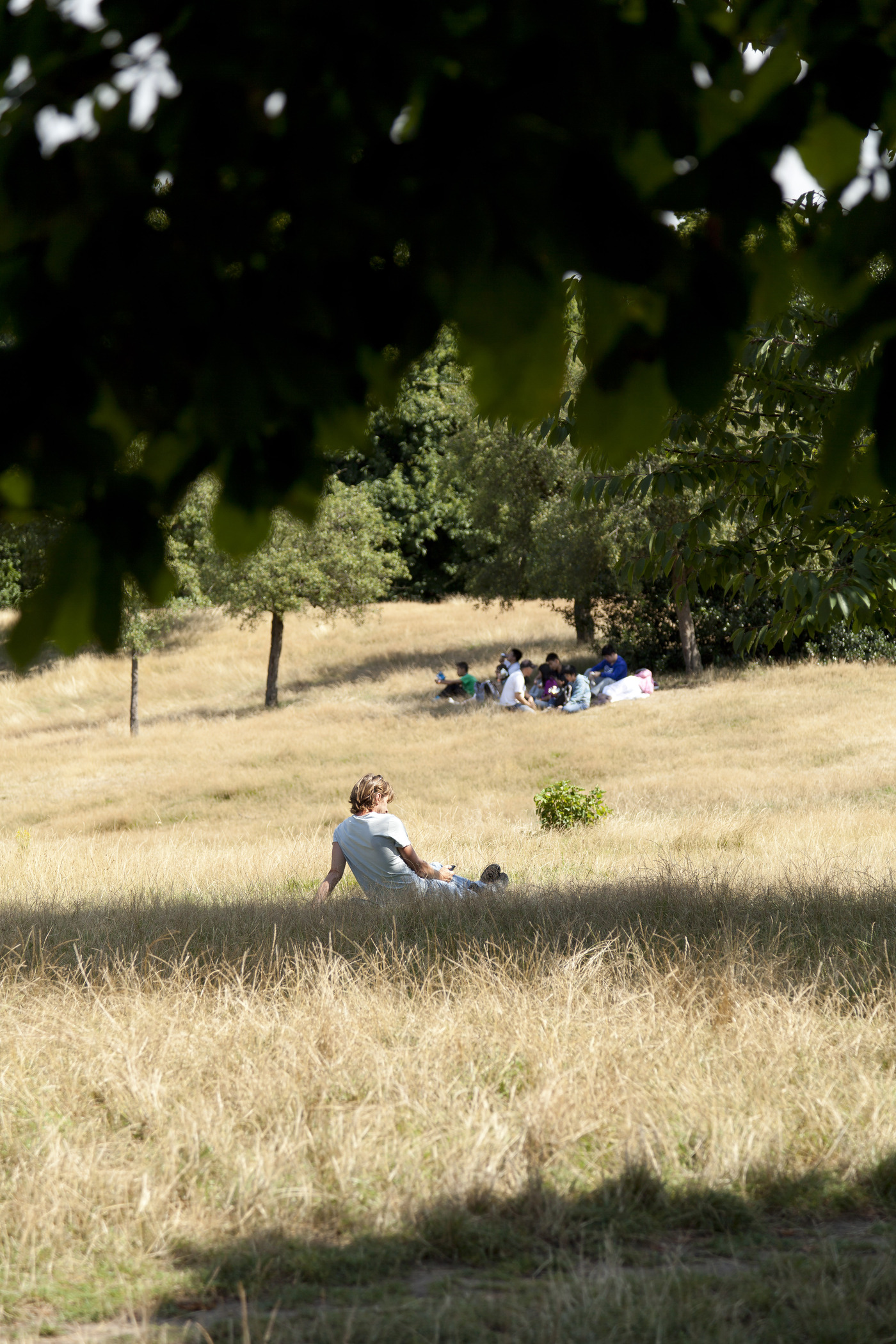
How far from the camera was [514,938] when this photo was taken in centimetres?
587

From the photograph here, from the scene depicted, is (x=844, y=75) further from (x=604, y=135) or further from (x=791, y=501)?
(x=791, y=501)

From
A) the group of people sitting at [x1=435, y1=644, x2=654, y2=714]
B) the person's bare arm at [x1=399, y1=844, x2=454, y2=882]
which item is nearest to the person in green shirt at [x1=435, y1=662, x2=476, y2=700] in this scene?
the group of people sitting at [x1=435, y1=644, x2=654, y2=714]

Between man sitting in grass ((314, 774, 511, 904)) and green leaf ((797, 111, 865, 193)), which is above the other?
green leaf ((797, 111, 865, 193))

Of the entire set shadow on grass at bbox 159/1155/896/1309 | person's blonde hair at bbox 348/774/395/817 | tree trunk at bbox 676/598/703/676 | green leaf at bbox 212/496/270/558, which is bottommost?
shadow on grass at bbox 159/1155/896/1309

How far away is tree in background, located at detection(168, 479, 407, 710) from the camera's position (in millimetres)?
29172

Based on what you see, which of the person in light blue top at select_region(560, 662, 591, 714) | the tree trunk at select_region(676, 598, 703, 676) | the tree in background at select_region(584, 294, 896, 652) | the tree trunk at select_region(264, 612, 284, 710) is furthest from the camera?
the tree trunk at select_region(264, 612, 284, 710)

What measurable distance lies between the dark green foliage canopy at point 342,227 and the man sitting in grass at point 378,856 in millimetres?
5864

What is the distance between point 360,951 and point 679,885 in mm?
2672

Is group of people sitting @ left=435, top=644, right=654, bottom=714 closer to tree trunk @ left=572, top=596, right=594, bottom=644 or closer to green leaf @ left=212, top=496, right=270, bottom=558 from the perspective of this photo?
tree trunk @ left=572, top=596, right=594, bottom=644

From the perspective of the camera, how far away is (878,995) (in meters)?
4.75

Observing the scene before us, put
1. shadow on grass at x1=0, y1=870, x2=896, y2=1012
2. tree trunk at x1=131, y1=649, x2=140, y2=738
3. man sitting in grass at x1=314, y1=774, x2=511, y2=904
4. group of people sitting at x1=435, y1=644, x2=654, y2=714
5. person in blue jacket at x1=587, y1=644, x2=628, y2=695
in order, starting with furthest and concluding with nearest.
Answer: tree trunk at x1=131, y1=649, x2=140, y2=738, person in blue jacket at x1=587, y1=644, x2=628, y2=695, group of people sitting at x1=435, y1=644, x2=654, y2=714, man sitting in grass at x1=314, y1=774, x2=511, y2=904, shadow on grass at x1=0, y1=870, x2=896, y2=1012

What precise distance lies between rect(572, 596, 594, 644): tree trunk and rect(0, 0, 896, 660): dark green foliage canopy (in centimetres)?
2843

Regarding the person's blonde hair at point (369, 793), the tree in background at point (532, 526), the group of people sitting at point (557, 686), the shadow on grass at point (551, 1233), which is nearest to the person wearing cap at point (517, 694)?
the group of people sitting at point (557, 686)

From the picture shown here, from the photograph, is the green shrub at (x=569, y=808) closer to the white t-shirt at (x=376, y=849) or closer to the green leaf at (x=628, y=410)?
the white t-shirt at (x=376, y=849)
